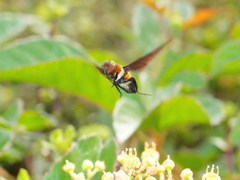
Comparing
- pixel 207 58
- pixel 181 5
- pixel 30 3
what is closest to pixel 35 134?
pixel 207 58

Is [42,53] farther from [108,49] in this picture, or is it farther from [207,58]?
[108,49]

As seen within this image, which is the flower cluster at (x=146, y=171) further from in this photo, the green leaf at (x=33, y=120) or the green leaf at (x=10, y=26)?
the green leaf at (x=10, y=26)

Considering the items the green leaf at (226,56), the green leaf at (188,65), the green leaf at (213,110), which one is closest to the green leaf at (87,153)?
the green leaf at (213,110)

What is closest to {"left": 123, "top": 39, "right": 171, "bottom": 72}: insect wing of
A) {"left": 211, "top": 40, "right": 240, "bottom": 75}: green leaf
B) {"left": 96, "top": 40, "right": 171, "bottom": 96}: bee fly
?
{"left": 96, "top": 40, "right": 171, "bottom": 96}: bee fly

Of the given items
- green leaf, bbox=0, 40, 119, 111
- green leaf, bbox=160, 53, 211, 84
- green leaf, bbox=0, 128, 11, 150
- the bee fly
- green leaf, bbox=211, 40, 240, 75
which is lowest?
green leaf, bbox=0, 128, 11, 150

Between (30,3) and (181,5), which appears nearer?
(181,5)

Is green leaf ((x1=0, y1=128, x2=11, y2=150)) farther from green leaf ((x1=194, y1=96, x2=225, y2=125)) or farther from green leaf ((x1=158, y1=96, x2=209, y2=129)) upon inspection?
green leaf ((x1=194, y1=96, x2=225, y2=125))

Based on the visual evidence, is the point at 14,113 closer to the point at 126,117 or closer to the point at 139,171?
Result: the point at 126,117
